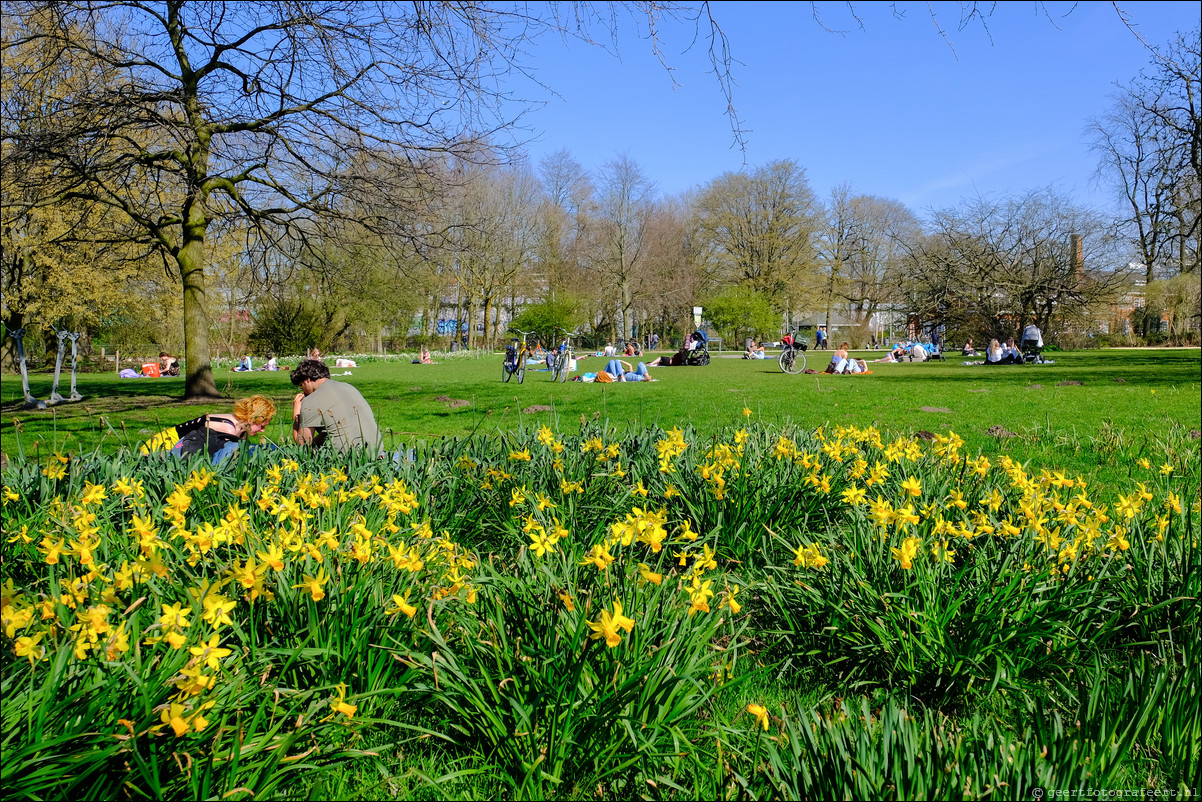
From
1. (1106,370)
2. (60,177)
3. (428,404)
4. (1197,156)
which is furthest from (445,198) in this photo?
(1197,156)

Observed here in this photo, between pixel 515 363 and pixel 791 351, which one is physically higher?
pixel 791 351

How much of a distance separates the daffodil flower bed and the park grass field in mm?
13

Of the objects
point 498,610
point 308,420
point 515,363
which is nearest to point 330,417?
point 308,420

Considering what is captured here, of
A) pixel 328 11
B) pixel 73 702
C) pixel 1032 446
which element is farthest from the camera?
pixel 1032 446

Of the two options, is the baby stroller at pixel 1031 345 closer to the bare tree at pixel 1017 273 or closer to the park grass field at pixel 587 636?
the bare tree at pixel 1017 273

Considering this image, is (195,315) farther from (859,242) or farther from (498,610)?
(859,242)

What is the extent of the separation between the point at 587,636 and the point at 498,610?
0.92 feet

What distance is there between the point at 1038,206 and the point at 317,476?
113 feet

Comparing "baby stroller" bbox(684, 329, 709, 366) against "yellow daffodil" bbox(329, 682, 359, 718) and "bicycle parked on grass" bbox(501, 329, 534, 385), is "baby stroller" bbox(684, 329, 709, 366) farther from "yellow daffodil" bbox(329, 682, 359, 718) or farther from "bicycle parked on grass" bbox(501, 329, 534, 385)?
"yellow daffodil" bbox(329, 682, 359, 718)

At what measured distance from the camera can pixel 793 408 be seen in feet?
34.4

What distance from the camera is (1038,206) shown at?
101ft

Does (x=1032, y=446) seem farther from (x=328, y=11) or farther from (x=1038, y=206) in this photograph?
(x=1038, y=206)

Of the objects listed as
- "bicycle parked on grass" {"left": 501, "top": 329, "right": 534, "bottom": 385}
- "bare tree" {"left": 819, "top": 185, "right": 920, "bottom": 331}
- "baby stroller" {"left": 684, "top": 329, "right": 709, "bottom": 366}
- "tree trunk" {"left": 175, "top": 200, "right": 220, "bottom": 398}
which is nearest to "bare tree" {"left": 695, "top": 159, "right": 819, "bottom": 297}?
"bare tree" {"left": 819, "top": 185, "right": 920, "bottom": 331}

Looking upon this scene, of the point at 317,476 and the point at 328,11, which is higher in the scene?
→ the point at 328,11
